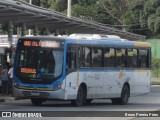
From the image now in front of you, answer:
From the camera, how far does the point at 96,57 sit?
84.8 feet

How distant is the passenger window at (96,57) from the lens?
25.7 metres

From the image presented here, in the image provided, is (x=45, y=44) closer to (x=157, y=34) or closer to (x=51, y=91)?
(x=51, y=91)

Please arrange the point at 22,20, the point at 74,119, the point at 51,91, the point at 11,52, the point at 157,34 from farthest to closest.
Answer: the point at 157,34
the point at 22,20
the point at 11,52
the point at 51,91
the point at 74,119

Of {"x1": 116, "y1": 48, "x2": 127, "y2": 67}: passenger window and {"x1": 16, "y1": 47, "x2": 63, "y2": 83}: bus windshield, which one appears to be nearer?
{"x1": 16, "y1": 47, "x2": 63, "y2": 83}: bus windshield

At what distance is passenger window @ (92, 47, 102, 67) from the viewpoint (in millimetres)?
25719

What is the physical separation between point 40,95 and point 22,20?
10.5 metres

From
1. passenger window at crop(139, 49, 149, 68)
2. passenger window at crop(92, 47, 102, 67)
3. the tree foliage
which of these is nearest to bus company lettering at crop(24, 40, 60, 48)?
passenger window at crop(92, 47, 102, 67)

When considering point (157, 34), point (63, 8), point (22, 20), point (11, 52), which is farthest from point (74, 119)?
point (63, 8)

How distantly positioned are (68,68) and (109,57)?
3558mm

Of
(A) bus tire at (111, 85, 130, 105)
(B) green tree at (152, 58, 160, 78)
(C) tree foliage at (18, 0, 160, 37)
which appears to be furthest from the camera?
(C) tree foliage at (18, 0, 160, 37)

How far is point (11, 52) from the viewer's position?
28.3m

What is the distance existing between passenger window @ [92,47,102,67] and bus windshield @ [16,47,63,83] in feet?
7.70

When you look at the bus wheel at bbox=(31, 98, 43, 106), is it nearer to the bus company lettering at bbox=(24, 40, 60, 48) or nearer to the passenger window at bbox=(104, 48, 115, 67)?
the bus company lettering at bbox=(24, 40, 60, 48)

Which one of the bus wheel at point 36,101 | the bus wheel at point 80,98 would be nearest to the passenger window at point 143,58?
the bus wheel at point 80,98
